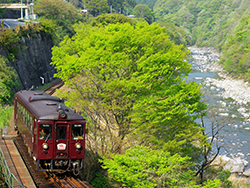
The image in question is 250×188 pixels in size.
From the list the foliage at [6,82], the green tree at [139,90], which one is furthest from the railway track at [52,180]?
the foliage at [6,82]

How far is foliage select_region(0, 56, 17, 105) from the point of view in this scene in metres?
30.7

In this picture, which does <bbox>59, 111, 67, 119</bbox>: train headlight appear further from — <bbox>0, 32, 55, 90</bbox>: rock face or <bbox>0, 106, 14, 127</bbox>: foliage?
<bbox>0, 32, 55, 90</bbox>: rock face

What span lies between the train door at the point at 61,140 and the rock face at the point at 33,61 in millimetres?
25624

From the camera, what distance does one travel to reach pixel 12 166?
1476cm

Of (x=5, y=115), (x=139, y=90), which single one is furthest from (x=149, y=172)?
(x=5, y=115)

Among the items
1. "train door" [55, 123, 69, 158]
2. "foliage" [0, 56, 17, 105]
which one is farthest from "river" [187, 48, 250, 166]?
"foliage" [0, 56, 17, 105]

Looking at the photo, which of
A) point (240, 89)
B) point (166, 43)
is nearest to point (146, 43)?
point (166, 43)

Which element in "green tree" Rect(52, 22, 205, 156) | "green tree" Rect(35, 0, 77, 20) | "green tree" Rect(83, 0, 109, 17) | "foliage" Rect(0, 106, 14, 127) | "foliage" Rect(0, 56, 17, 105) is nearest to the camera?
"green tree" Rect(52, 22, 205, 156)

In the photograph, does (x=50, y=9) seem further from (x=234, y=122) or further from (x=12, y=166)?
(x=12, y=166)

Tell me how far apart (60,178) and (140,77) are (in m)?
8.59

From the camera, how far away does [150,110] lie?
19672mm

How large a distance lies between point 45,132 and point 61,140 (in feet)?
2.57

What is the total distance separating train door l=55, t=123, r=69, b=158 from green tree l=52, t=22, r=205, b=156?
21.5ft

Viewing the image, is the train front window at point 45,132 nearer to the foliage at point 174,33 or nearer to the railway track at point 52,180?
the railway track at point 52,180
